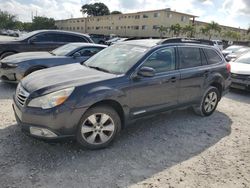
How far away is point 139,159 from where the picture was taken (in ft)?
11.2

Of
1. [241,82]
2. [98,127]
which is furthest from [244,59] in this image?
[98,127]

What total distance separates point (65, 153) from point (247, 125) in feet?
12.3

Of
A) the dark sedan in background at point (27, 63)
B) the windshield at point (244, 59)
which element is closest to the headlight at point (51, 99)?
the dark sedan in background at point (27, 63)

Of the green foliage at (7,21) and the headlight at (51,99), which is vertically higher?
the green foliage at (7,21)

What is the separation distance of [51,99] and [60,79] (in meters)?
0.48

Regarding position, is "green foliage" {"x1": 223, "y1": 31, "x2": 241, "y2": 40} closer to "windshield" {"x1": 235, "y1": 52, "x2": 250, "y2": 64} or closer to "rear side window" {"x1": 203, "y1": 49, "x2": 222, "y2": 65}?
"windshield" {"x1": 235, "y1": 52, "x2": 250, "y2": 64}

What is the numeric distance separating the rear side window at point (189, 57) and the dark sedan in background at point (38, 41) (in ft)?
18.6

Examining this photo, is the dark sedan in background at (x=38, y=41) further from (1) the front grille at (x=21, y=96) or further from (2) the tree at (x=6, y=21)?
(2) the tree at (x=6, y=21)

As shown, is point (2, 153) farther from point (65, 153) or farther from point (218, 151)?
point (218, 151)

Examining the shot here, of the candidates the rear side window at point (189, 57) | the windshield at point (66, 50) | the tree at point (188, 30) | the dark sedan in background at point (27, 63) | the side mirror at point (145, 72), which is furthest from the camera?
the tree at point (188, 30)

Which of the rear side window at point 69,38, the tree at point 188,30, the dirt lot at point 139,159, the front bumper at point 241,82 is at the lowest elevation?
the dirt lot at point 139,159

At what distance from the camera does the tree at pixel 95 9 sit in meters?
84.9

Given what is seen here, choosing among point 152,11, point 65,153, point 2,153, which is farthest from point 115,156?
point 152,11

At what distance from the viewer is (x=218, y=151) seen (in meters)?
3.81
